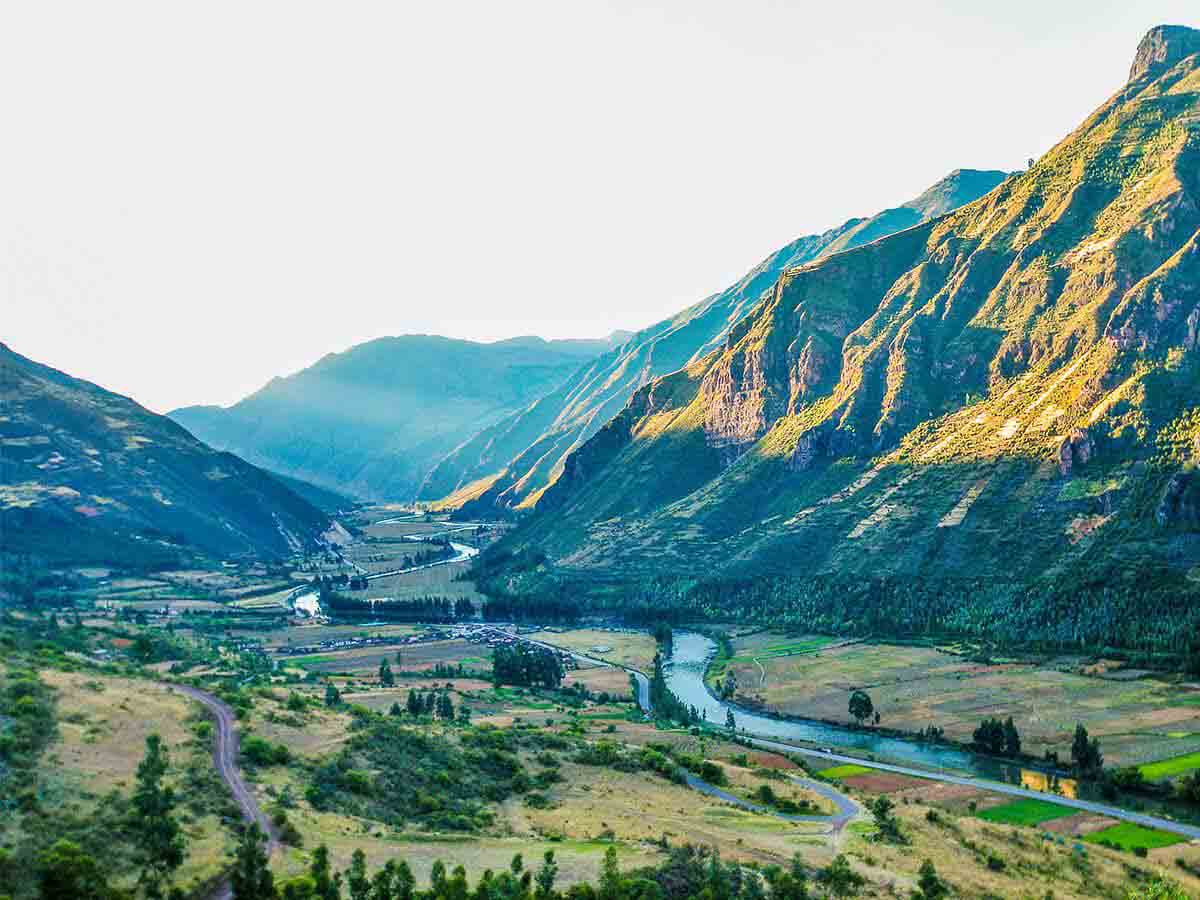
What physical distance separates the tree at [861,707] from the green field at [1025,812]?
43437mm

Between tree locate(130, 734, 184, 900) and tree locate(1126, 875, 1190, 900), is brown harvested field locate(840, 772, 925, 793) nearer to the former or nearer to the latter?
tree locate(1126, 875, 1190, 900)

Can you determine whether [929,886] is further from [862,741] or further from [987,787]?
[862,741]

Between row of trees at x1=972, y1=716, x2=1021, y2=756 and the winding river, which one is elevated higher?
row of trees at x1=972, y1=716, x2=1021, y2=756

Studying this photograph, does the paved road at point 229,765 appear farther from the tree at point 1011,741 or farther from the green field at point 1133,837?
the tree at point 1011,741

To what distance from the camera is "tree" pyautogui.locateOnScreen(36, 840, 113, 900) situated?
1896 inches

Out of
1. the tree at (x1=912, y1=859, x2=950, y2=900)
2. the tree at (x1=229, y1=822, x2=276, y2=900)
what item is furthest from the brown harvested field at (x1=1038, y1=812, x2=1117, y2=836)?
the tree at (x1=229, y1=822, x2=276, y2=900)

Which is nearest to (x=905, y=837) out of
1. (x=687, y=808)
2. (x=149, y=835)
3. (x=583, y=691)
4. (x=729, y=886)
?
(x=687, y=808)

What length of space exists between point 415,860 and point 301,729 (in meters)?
30.6

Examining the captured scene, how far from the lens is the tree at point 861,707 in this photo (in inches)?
6368

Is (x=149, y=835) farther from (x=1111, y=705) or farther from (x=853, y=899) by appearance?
(x=1111, y=705)

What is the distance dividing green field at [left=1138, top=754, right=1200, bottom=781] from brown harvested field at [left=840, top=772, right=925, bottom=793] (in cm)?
2636

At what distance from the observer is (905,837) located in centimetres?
8794

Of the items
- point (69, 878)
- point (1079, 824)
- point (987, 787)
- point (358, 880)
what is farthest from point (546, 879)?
point (987, 787)

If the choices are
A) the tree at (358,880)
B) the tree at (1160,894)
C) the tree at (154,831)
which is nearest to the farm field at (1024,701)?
the tree at (1160,894)
